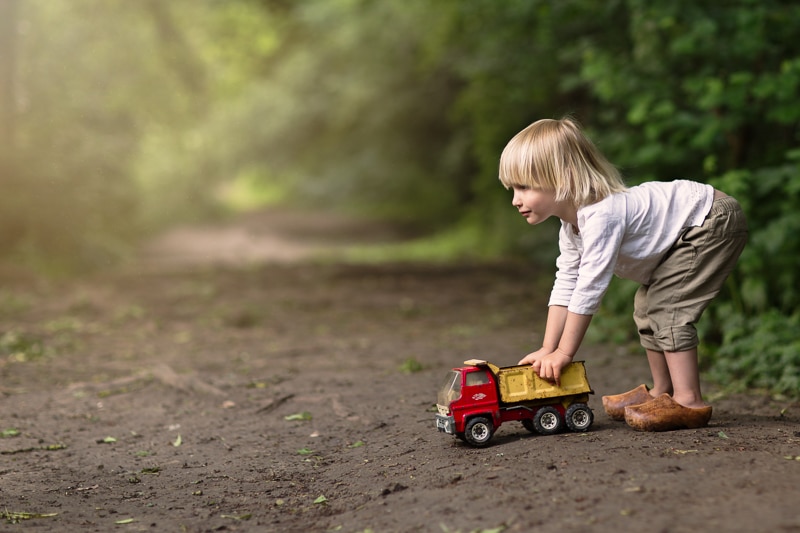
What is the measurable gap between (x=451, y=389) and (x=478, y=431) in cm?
23

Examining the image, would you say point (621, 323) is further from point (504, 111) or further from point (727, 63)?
point (504, 111)

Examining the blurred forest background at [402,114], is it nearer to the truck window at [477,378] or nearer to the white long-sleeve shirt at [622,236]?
the white long-sleeve shirt at [622,236]

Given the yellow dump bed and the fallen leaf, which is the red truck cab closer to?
the yellow dump bed

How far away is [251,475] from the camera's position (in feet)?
14.0

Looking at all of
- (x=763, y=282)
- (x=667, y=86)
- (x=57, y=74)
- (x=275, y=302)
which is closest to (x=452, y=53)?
(x=57, y=74)

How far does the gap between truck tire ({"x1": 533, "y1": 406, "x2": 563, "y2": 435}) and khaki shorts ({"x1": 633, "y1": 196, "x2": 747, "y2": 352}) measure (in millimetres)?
624

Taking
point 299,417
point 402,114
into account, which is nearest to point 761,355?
point 299,417

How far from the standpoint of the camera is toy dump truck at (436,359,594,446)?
3996mm

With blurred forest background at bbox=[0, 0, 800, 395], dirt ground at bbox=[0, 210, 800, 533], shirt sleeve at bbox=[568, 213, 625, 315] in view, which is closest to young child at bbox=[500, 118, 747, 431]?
shirt sleeve at bbox=[568, 213, 625, 315]

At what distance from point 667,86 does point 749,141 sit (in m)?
1.03

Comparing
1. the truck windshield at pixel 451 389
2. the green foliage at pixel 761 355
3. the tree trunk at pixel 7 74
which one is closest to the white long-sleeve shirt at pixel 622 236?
the truck windshield at pixel 451 389

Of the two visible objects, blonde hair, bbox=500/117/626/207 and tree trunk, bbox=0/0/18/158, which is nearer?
blonde hair, bbox=500/117/626/207

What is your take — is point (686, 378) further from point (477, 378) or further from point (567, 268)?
point (477, 378)

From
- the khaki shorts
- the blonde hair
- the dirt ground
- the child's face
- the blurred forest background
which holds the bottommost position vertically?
the dirt ground
